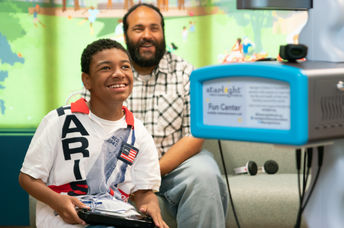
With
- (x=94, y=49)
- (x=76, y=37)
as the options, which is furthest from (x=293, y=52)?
(x=76, y=37)

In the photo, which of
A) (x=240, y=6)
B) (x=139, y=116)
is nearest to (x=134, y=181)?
(x=139, y=116)

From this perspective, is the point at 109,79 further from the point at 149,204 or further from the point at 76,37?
the point at 76,37

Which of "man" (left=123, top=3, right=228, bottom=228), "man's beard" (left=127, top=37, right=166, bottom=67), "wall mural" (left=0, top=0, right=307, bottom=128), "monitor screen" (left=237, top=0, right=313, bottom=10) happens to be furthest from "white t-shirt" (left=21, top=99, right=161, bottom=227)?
"wall mural" (left=0, top=0, right=307, bottom=128)

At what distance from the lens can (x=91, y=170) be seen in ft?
5.95

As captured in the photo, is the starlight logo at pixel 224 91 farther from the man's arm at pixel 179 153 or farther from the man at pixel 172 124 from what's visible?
the man's arm at pixel 179 153

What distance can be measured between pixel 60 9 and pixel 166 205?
1.80 m

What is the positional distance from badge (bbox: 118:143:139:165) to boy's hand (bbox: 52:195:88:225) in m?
0.24

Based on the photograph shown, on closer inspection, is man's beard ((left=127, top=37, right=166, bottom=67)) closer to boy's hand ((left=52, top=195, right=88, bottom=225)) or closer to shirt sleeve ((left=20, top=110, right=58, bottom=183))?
shirt sleeve ((left=20, top=110, right=58, bottom=183))

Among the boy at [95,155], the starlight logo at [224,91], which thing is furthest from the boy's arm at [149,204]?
the starlight logo at [224,91]

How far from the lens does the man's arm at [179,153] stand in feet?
8.07

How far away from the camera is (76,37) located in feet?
12.0

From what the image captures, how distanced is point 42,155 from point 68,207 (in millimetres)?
199

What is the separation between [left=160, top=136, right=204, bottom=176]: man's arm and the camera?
2.46 metres

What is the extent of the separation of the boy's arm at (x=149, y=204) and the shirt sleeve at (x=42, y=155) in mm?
338
